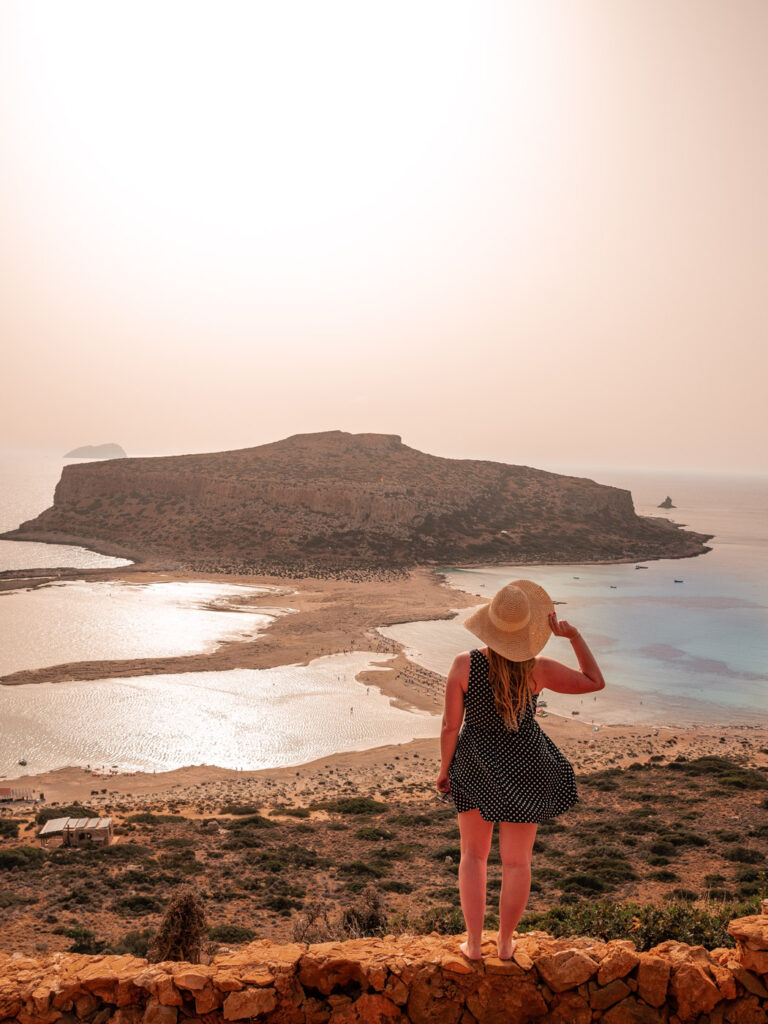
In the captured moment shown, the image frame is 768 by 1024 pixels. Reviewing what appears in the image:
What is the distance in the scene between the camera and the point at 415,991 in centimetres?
376

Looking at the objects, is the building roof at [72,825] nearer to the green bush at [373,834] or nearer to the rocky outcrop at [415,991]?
the green bush at [373,834]

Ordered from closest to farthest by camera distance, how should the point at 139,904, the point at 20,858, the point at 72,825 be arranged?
the point at 139,904
the point at 20,858
the point at 72,825

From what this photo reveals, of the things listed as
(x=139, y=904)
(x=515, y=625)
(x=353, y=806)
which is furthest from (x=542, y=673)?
(x=353, y=806)

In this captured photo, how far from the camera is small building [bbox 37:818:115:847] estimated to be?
15.5 meters

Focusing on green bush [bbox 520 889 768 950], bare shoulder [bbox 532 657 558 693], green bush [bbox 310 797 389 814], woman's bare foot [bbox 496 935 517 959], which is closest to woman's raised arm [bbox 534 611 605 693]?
bare shoulder [bbox 532 657 558 693]

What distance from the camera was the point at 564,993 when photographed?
3818 millimetres

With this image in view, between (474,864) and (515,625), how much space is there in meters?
1.33

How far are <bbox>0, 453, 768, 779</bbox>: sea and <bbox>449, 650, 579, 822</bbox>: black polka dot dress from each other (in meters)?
21.3

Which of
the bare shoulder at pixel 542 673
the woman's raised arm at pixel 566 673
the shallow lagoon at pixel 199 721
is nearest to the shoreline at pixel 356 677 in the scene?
the shallow lagoon at pixel 199 721

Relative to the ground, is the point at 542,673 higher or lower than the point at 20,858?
higher

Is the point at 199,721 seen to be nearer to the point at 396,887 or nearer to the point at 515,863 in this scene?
the point at 396,887

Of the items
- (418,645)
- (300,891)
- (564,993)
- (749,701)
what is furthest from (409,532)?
(564,993)

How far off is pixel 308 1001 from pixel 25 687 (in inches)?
1290

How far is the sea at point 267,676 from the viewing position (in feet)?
87.8
